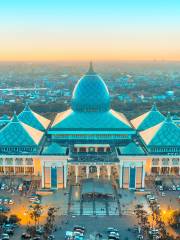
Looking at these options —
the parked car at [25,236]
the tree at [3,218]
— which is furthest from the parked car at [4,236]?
the tree at [3,218]

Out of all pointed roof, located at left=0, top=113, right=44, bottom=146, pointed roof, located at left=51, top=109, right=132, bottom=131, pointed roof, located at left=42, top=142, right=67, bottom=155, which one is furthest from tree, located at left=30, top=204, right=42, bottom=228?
pointed roof, located at left=51, top=109, right=132, bottom=131

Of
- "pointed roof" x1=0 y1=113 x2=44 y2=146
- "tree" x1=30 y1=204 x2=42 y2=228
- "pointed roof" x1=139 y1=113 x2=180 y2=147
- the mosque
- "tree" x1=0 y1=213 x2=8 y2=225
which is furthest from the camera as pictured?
"pointed roof" x1=139 y1=113 x2=180 y2=147

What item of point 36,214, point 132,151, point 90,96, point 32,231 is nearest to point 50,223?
point 36,214

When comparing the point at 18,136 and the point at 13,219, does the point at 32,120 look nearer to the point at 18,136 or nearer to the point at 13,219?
the point at 18,136

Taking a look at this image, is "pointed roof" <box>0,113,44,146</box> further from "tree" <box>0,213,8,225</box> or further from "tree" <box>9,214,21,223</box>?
"tree" <box>0,213,8,225</box>

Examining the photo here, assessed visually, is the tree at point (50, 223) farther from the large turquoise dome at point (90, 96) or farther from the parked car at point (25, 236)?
the large turquoise dome at point (90, 96)

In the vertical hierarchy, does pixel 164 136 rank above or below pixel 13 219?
above
